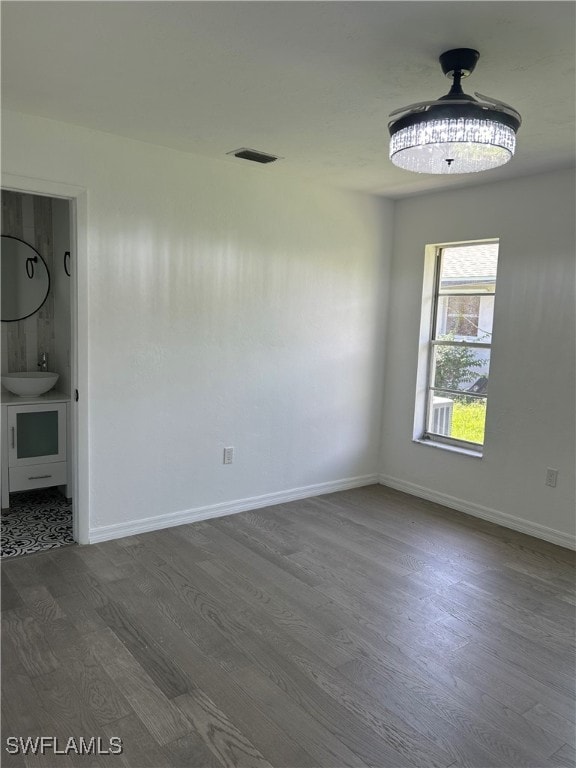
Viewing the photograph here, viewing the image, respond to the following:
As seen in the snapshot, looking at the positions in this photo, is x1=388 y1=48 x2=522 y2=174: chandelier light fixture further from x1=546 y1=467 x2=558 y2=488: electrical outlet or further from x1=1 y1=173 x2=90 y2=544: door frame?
x1=546 y1=467 x2=558 y2=488: electrical outlet

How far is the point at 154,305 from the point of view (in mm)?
3715

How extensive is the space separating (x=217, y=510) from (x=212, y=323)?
1372 mm

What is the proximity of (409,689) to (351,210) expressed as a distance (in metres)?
3.59

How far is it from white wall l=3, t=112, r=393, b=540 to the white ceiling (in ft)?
1.27

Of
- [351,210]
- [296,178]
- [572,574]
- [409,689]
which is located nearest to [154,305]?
[296,178]

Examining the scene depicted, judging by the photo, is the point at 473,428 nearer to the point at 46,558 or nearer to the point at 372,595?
the point at 372,595

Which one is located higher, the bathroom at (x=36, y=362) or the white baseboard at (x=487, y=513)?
the bathroom at (x=36, y=362)

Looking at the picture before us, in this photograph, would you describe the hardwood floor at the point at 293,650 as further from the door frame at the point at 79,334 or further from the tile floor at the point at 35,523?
the door frame at the point at 79,334

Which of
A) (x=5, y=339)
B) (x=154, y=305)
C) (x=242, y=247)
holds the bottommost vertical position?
(x=5, y=339)

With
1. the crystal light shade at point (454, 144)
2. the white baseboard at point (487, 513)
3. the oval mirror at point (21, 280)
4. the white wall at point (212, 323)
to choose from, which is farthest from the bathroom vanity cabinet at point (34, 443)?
the crystal light shade at point (454, 144)

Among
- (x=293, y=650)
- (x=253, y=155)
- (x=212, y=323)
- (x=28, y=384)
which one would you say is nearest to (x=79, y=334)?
(x=212, y=323)

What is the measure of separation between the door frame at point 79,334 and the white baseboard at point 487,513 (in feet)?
8.79

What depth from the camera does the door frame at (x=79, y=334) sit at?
10.9 ft

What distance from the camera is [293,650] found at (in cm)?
256
